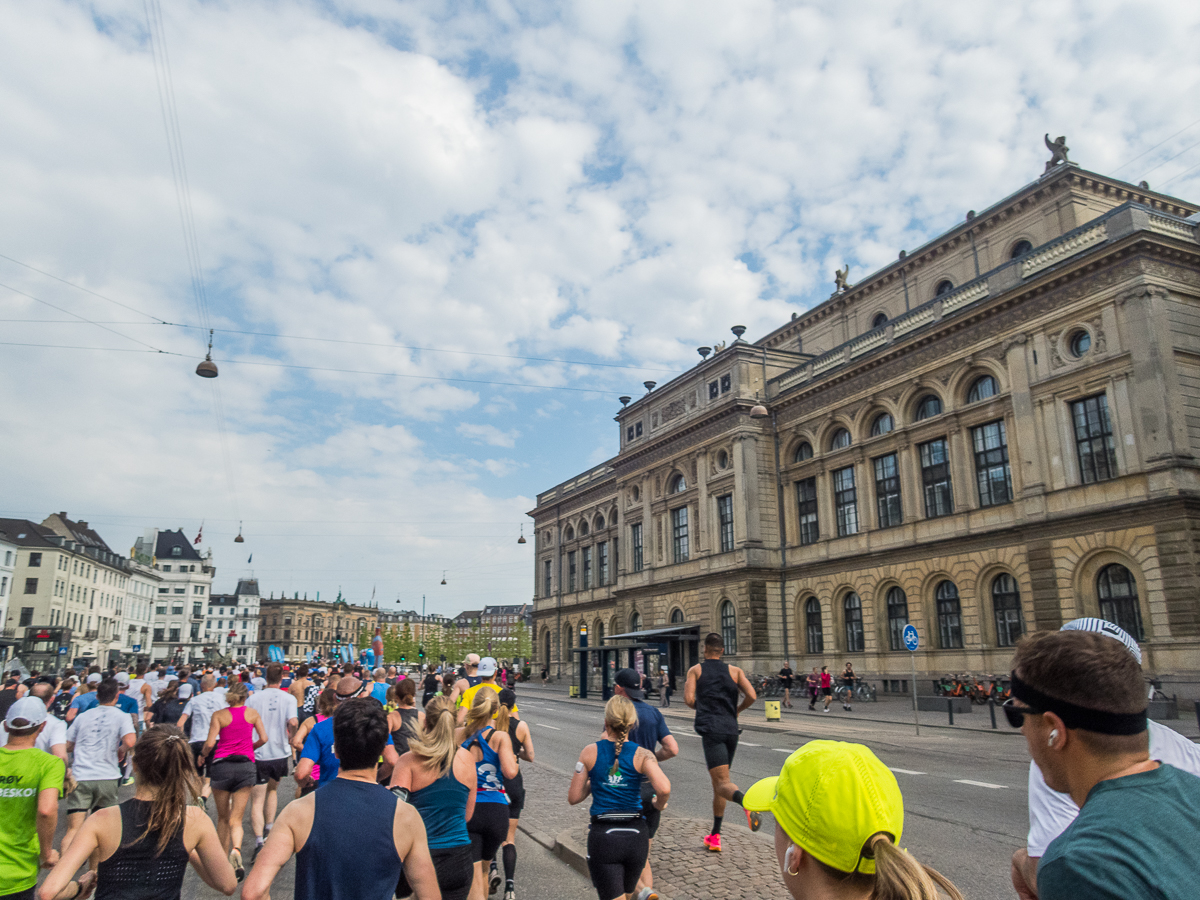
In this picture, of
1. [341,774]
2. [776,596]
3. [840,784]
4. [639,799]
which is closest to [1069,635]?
[840,784]

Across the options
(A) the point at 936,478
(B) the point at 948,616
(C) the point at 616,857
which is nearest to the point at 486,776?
(C) the point at 616,857

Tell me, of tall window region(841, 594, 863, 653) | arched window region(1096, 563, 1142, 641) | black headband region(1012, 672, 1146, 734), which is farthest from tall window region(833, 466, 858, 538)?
black headband region(1012, 672, 1146, 734)

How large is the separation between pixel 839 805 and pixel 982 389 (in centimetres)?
3373

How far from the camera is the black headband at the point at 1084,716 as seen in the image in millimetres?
2084

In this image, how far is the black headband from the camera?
2084mm

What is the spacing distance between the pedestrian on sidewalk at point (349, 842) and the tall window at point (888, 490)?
3473 centimetres

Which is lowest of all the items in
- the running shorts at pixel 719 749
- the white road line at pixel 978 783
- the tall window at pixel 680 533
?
the white road line at pixel 978 783

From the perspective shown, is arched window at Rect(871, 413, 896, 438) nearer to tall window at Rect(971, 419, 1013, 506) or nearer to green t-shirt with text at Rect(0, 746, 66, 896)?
tall window at Rect(971, 419, 1013, 506)

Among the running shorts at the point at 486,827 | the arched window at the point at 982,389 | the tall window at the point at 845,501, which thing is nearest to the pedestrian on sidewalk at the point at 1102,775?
the running shorts at the point at 486,827

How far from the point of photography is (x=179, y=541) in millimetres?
135000

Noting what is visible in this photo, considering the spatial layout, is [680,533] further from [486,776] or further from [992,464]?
[486,776]

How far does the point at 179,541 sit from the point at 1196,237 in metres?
141

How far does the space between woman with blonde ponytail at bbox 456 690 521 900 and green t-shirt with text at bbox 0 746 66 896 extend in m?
2.75

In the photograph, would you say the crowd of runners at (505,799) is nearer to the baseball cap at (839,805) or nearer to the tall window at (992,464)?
the baseball cap at (839,805)
